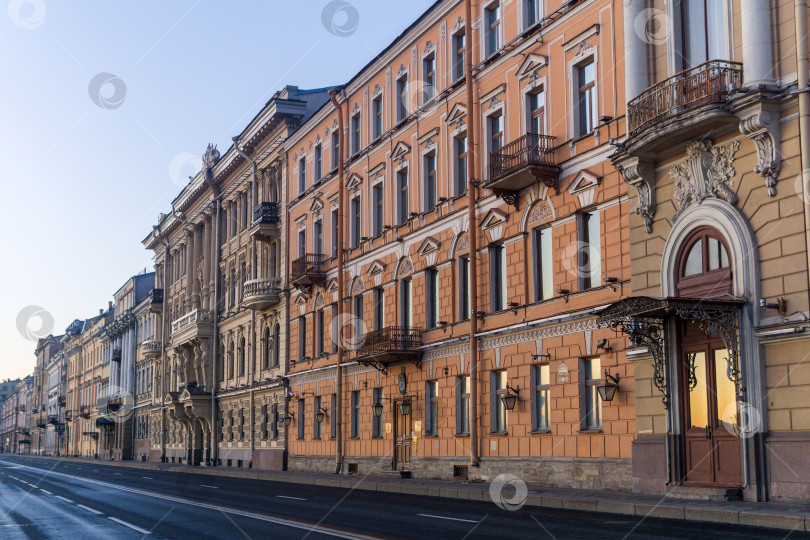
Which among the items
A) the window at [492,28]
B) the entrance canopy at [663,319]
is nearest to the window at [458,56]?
the window at [492,28]

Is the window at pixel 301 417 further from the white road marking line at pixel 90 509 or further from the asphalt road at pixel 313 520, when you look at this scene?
the white road marking line at pixel 90 509

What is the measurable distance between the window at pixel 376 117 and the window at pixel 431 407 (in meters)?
10.2

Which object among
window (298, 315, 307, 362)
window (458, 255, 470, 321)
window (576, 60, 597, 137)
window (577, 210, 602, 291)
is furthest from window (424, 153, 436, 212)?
window (298, 315, 307, 362)

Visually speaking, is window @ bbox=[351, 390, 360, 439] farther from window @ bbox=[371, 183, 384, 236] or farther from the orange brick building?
window @ bbox=[371, 183, 384, 236]

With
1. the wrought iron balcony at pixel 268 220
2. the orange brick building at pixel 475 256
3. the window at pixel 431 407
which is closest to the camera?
the orange brick building at pixel 475 256

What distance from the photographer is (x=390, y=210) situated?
33938 millimetres

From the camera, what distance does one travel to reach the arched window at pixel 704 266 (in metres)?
18.6

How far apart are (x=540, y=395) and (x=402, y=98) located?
1342 centimetres

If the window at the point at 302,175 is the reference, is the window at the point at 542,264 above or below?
below

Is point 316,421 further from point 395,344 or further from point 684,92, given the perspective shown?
point 684,92

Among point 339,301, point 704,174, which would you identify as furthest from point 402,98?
point 704,174

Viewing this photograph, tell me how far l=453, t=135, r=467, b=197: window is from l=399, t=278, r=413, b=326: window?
4638mm

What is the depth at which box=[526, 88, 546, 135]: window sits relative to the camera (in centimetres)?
2527

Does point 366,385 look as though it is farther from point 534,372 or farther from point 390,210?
point 534,372
